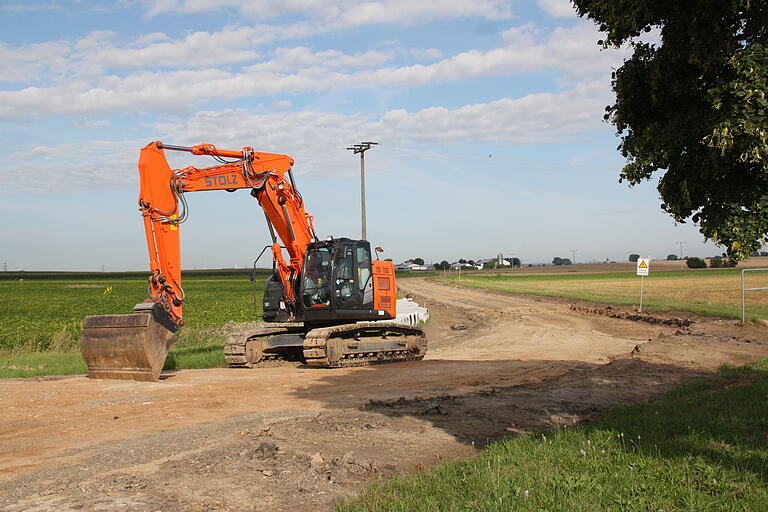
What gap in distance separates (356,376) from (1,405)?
6953mm

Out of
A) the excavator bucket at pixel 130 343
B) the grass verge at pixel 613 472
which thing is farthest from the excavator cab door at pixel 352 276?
the grass verge at pixel 613 472

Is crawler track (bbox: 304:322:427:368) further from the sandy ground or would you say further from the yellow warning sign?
the yellow warning sign

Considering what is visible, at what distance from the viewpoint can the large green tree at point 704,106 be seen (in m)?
6.66

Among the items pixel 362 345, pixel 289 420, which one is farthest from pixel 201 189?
pixel 289 420

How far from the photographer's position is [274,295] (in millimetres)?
17172

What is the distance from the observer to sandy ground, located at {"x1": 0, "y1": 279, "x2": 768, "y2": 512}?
6801mm

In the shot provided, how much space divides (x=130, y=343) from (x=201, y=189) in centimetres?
379

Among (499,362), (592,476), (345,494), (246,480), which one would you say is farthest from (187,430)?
(499,362)

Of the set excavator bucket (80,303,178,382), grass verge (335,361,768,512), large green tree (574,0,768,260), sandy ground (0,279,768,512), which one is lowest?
sandy ground (0,279,768,512)

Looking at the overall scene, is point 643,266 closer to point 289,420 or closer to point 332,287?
point 332,287

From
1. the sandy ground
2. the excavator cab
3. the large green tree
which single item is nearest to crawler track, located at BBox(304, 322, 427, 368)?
the excavator cab

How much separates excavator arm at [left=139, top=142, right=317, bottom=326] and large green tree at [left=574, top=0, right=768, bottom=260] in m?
9.67

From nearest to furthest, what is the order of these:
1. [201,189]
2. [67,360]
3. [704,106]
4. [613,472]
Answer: [613,472]
[704,106]
[201,189]
[67,360]

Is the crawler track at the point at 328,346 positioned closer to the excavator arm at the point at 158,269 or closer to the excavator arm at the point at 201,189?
Result: the excavator arm at the point at 201,189
